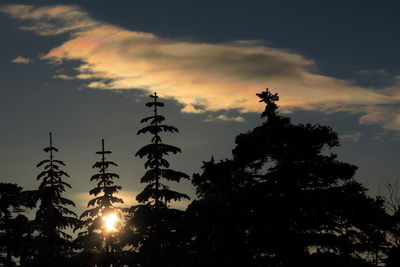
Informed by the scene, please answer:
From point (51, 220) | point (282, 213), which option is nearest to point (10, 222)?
point (51, 220)

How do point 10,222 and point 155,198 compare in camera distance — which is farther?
point 10,222

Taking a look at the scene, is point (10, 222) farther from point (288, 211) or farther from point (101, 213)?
point (288, 211)

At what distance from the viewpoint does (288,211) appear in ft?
85.0

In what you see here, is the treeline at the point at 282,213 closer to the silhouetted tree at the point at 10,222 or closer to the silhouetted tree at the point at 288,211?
the silhouetted tree at the point at 288,211

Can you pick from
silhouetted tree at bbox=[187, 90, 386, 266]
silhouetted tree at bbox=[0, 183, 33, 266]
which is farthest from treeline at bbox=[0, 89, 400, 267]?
silhouetted tree at bbox=[0, 183, 33, 266]

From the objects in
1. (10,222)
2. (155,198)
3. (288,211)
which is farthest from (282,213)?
(10,222)

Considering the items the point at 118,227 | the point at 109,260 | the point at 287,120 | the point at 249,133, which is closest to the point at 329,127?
the point at 287,120

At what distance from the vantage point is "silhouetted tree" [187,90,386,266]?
25.6 metres

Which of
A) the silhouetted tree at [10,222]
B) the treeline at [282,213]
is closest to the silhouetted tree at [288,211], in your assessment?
the treeline at [282,213]

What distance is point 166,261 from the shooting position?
104 ft

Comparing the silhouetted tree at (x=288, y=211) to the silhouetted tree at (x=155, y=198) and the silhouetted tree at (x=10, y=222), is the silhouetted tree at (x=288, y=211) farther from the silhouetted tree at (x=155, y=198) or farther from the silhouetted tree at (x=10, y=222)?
the silhouetted tree at (x=10, y=222)

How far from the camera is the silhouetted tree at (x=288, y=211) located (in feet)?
84.1

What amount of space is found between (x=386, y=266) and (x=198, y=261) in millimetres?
9363

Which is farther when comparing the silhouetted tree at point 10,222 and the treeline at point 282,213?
the silhouetted tree at point 10,222
